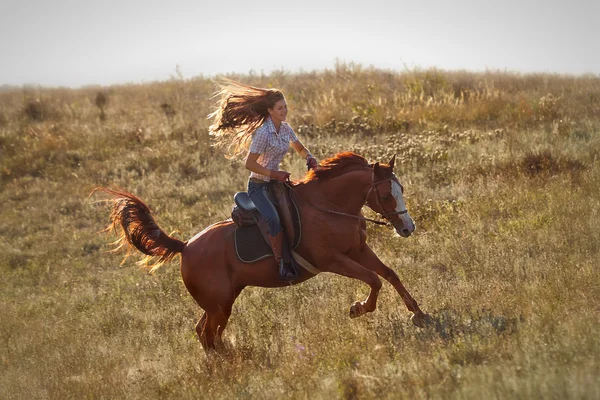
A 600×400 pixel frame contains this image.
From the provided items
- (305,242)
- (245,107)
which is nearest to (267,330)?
(305,242)

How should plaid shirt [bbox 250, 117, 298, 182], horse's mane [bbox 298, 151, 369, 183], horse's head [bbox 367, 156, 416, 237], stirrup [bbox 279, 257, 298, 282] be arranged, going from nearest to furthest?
horse's head [bbox 367, 156, 416, 237] < plaid shirt [bbox 250, 117, 298, 182] < stirrup [bbox 279, 257, 298, 282] < horse's mane [bbox 298, 151, 369, 183]

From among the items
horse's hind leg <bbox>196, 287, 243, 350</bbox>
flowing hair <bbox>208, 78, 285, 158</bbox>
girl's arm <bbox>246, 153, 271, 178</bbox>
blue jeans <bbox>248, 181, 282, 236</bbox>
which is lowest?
horse's hind leg <bbox>196, 287, 243, 350</bbox>

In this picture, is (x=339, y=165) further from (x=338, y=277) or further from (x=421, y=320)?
(x=338, y=277)

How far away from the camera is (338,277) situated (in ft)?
34.3

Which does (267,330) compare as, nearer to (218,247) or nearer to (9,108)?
(218,247)

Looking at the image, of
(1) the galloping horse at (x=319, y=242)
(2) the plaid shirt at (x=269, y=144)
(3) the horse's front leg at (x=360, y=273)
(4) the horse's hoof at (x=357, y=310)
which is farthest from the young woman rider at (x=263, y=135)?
(4) the horse's hoof at (x=357, y=310)

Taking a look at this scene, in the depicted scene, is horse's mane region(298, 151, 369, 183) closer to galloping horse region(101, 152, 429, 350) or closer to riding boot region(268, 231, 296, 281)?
galloping horse region(101, 152, 429, 350)

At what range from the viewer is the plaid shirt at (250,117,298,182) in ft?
25.2

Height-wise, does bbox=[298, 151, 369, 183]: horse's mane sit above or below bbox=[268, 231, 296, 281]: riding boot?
above

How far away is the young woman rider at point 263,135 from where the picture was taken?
769cm

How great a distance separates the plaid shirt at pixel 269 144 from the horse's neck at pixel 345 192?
0.58 meters

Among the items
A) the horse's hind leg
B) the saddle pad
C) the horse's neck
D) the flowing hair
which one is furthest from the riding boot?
the flowing hair

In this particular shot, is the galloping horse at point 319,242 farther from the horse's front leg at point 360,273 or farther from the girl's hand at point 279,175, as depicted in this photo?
the girl's hand at point 279,175

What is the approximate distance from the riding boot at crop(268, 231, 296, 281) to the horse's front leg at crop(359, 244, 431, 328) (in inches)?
31.8
